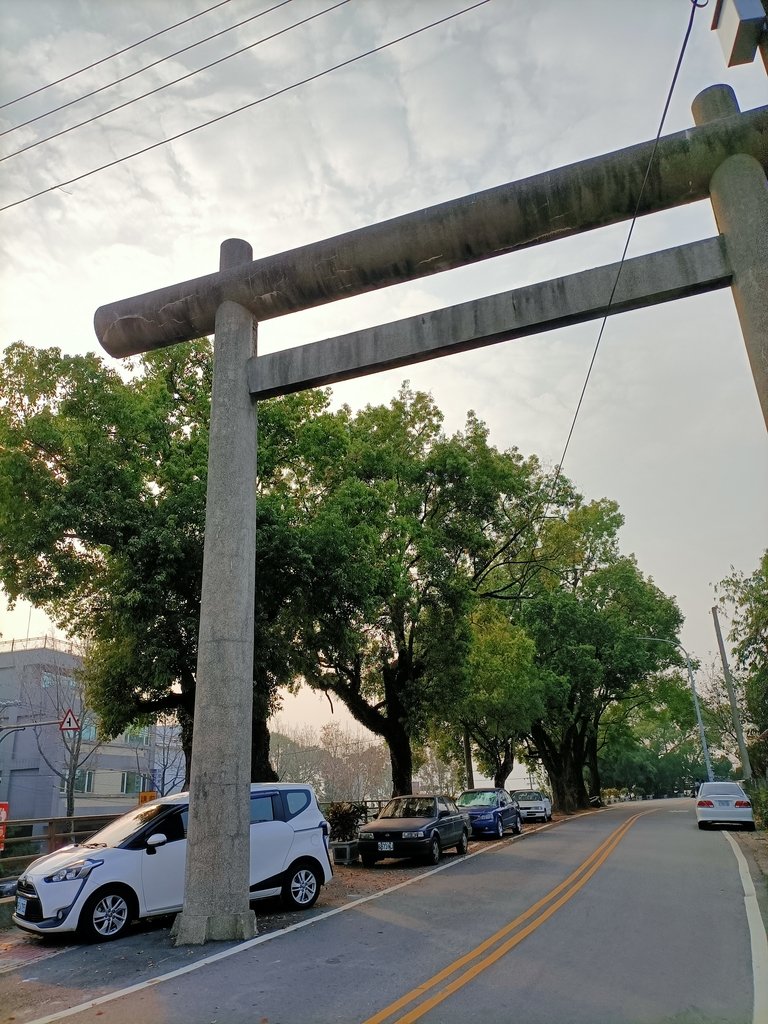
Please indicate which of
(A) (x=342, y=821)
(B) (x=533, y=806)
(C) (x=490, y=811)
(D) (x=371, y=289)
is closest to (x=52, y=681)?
(B) (x=533, y=806)

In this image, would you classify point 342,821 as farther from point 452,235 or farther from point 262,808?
point 452,235

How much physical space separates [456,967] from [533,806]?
27.0 meters

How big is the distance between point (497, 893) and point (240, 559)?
6.76m

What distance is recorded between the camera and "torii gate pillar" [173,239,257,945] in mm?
8719

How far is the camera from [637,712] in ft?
181

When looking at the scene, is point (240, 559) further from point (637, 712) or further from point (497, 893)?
point (637, 712)

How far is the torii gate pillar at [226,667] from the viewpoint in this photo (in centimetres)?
872

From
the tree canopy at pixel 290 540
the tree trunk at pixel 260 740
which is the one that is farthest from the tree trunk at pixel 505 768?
the tree trunk at pixel 260 740

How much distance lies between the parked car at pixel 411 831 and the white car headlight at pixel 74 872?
7.97 metres

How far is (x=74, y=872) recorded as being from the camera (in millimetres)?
9055

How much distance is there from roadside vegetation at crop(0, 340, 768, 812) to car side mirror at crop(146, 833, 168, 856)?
550cm

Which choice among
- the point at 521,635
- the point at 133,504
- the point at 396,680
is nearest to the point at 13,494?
the point at 133,504

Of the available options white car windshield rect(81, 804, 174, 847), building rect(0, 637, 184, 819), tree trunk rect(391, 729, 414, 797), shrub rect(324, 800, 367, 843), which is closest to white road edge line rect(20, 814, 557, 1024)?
white car windshield rect(81, 804, 174, 847)

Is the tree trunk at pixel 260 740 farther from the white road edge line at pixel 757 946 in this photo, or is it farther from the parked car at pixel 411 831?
the white road edge line at pixel 757 946
